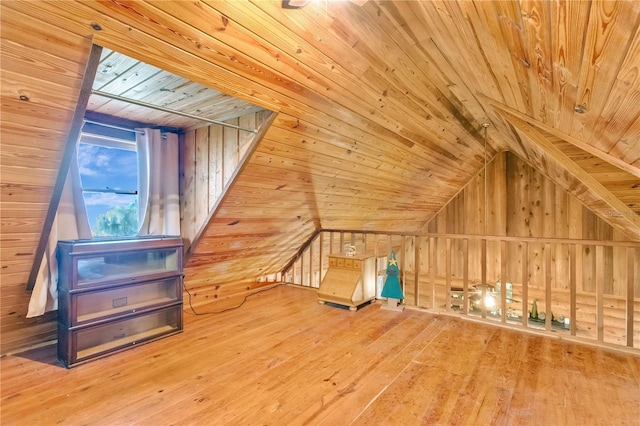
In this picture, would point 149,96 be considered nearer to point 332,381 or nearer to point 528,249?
point 332,381

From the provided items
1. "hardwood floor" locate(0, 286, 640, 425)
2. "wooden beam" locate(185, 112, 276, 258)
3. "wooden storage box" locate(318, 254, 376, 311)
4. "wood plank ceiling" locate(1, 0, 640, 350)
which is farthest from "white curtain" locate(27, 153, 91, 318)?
"wooden storage box" locate(318, 254, 376, 311)

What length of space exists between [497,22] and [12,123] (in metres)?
2.28

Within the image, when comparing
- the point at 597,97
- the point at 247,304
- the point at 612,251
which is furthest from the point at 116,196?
the point at 612,251

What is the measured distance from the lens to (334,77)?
86.8 inches

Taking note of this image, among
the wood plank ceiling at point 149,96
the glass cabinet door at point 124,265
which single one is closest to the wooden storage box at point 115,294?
the glass cabinet door at point 124,265

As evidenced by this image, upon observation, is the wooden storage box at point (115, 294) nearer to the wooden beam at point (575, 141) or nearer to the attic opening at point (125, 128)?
the attic opening at point (125, 128)

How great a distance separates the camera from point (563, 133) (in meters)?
2.26

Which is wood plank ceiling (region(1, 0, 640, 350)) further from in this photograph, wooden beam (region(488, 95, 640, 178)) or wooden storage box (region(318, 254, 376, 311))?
wooden storage box (region(318, 254, 376, 311))

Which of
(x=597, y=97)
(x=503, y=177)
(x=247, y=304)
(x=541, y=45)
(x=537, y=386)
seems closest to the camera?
(x=541, y=45)

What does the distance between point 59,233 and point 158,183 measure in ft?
3.10

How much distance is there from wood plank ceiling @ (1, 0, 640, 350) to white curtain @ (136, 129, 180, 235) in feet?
1.45

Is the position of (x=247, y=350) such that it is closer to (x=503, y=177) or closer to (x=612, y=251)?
(x=503, y=177)

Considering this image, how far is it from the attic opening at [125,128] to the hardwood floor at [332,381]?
980mm

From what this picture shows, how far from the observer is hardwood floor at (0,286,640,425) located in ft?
5.80
